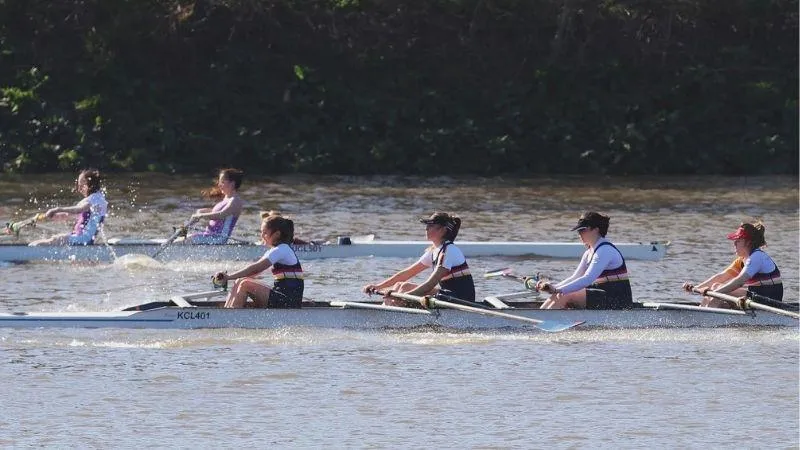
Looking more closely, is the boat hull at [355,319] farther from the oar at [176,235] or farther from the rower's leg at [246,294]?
the oar at [176,235]

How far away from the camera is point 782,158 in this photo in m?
41.9

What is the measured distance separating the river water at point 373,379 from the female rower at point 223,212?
→ 42 centimetres

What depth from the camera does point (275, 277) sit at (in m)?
19.0

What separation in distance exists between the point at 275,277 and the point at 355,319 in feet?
3.26

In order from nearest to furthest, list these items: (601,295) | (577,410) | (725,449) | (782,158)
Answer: (725,449) → (577,410) → (601,295) → (782,158)

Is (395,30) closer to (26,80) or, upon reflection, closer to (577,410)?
(26,80)

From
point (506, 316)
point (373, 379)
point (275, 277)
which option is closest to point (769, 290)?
point (506, 316)

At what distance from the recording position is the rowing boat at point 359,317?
61.0 feet

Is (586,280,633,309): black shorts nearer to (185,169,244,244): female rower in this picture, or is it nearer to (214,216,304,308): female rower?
(214,216,304,308): female rower

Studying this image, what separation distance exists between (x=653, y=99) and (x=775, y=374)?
26.0 metres

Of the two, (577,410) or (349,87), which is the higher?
(349,87)

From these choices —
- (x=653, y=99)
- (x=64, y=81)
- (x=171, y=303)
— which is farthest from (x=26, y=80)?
(x=171, y=303)

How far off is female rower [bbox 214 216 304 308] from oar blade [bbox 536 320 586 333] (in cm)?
263

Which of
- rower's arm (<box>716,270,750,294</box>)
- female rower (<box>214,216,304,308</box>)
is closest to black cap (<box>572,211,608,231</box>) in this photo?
rower's arm (<box>716,270,750,294</box>)
